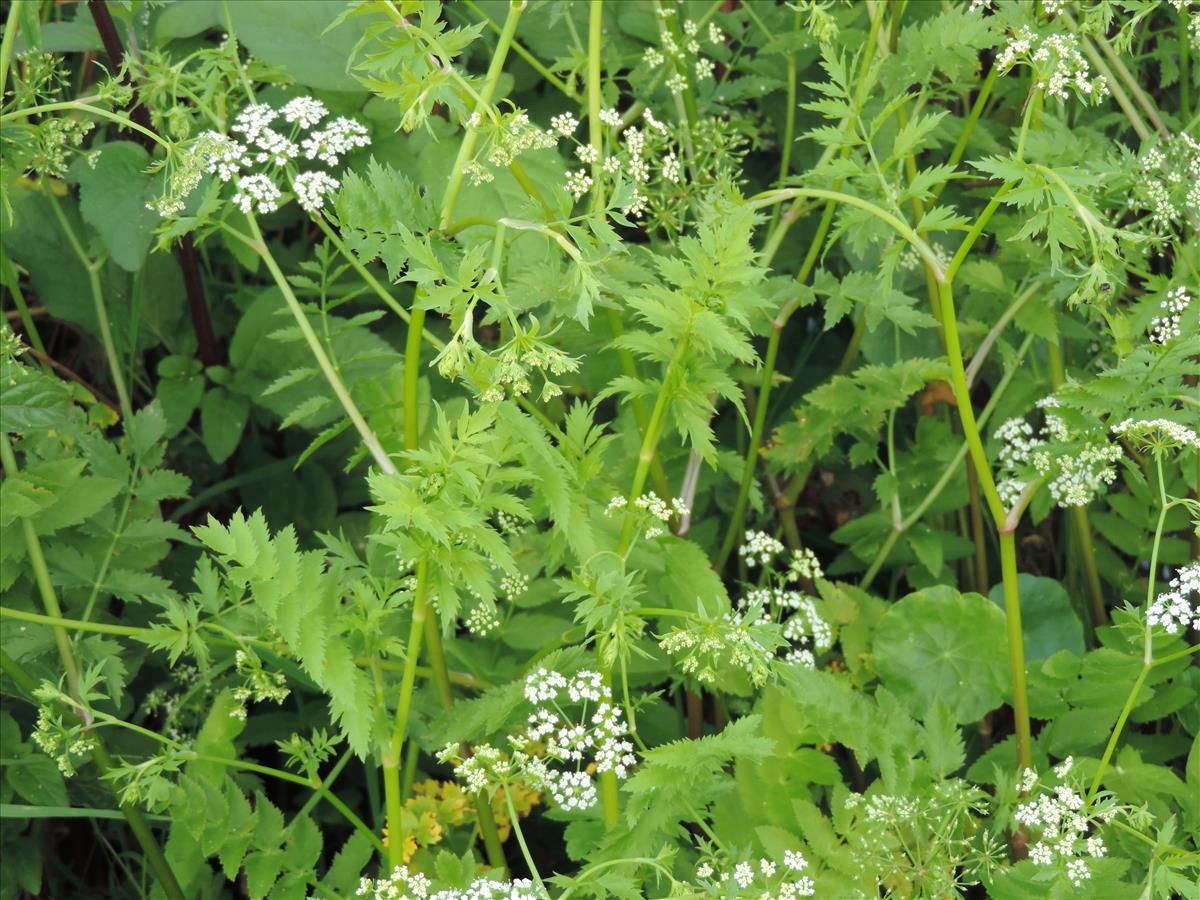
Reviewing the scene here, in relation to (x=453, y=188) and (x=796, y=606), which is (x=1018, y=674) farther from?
(x=453, y=188)

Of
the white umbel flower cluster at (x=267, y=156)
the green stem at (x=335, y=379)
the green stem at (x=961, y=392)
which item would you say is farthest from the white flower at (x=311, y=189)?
the green stem at (x=961, y=392)

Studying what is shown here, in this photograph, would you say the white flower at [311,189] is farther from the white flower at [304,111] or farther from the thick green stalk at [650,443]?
the thick green stalk at [650,443]

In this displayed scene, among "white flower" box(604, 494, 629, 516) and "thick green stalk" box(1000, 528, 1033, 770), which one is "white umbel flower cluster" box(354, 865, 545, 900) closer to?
"white flower" box(604, 494, 629, 516)

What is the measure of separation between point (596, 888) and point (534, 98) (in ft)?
6.55

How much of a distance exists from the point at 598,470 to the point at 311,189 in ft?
1.90

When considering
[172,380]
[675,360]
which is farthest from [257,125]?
[172,380]

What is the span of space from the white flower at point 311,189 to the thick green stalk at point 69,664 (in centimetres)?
82

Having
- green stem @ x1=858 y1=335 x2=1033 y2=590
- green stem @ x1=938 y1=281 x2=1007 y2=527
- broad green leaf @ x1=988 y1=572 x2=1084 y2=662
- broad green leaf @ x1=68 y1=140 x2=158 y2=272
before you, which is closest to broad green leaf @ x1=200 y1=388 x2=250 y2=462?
broad green leaf @ x1=68 y1=140 x2=158 y2=272

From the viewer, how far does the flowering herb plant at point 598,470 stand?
65.2 inches

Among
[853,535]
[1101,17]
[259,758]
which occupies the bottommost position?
[259,758]

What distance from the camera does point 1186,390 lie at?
6.05 feet

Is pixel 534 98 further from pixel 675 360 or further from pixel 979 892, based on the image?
pixel 979 892

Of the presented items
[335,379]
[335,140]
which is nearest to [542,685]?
[335,379]

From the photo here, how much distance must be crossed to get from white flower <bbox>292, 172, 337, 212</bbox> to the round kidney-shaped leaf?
1.33 m
